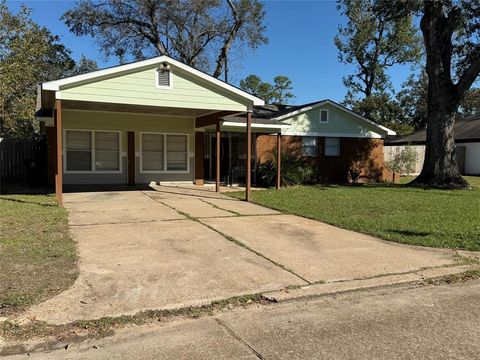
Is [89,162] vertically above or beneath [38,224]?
above

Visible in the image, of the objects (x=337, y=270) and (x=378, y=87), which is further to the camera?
(x=378, y=87)

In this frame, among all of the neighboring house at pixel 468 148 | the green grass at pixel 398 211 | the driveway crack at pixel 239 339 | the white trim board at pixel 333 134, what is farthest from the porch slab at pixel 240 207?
the neighboring house at pixel 468 148

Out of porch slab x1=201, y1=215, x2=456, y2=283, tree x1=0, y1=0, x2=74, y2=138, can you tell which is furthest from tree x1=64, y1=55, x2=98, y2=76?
porch slab x1=201, y1=215, x2=456, y2=283

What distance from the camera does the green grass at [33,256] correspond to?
16.2 ft

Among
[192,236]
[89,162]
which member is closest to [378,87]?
[89,162]

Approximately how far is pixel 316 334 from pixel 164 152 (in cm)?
1487

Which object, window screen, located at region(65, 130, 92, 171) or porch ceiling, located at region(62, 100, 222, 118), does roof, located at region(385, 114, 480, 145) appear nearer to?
porch ceiling, located at region(62, 100, 222, 118)

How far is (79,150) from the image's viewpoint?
16.9 metres

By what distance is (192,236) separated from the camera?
8195 millimetres

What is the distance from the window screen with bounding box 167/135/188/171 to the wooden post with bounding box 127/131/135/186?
1.48 metres

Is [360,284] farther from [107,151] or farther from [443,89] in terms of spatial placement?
[443,89]

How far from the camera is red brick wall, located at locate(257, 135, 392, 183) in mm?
21406

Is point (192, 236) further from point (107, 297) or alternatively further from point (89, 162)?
point (89, 162)

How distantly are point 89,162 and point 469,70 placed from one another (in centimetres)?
1593
